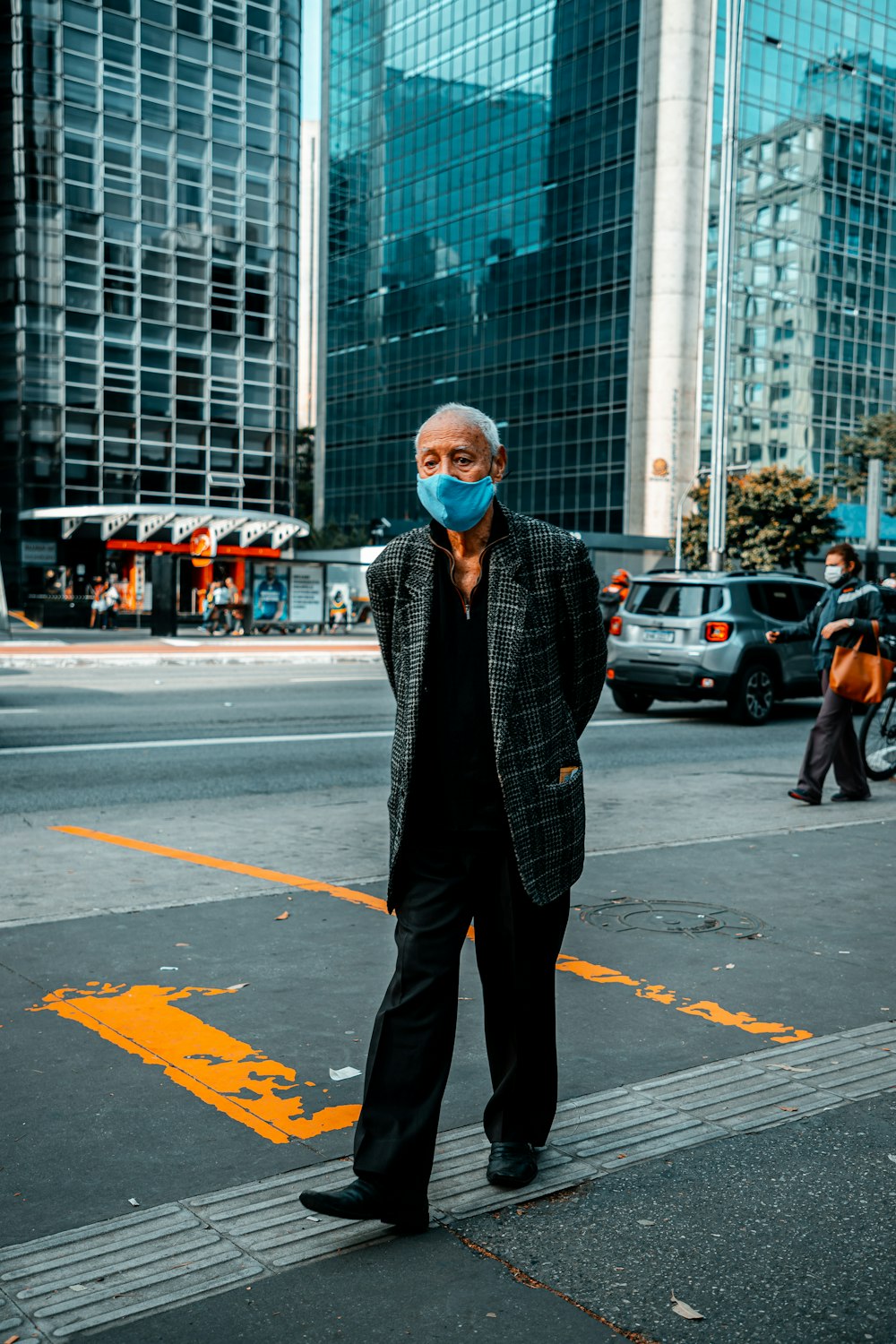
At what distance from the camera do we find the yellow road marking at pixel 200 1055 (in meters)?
3.58

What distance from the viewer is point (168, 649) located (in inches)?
1075

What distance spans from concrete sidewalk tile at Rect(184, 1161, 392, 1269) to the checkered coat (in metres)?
0.80

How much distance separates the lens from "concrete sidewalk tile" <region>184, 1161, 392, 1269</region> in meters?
2.85

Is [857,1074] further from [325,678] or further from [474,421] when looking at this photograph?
[325,678]

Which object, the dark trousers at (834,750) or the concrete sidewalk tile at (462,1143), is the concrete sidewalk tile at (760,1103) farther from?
the dark trousers at (834,750)

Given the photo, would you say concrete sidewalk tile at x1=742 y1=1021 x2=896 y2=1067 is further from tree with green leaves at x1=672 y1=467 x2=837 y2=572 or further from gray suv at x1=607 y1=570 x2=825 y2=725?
tree with green leaves at x1=672 y1=467 x2=837 y2=572

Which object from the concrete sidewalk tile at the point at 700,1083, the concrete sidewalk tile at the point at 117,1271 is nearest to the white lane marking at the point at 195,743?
the concrete sidewalk tile at the point at 700,1083

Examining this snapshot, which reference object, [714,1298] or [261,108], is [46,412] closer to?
[261,108]

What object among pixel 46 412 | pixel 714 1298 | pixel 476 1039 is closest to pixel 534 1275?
pixel 714 1298

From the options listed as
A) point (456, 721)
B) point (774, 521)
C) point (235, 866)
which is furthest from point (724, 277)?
point (456, 721)

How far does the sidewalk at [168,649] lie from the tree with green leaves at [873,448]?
3521cm

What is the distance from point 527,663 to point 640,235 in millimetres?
71477

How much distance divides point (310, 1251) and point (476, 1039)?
1447 millimetres

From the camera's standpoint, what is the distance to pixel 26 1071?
3857mm
